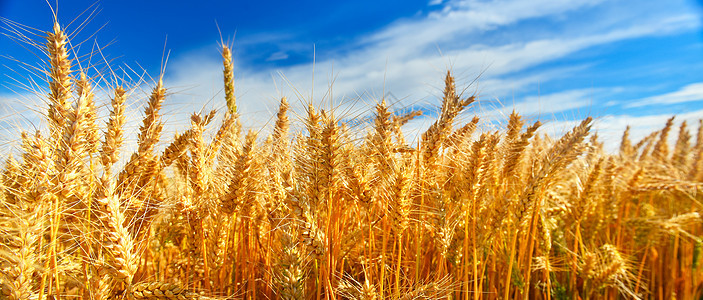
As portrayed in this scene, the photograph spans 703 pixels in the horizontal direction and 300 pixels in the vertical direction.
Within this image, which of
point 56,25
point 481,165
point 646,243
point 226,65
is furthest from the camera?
point 646,243

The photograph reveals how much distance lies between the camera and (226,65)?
370cm

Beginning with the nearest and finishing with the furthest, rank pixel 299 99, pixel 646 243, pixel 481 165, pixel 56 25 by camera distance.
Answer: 1. pixel 56 25
2. pixel 299 99
3. pixel 481 165
4. pixel 646 243

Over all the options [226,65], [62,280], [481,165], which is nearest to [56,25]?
[62,280]

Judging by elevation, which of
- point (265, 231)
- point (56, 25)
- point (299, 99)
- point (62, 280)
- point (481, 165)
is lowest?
point (62, 280)

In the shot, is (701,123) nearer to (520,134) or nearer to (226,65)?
(520,134)

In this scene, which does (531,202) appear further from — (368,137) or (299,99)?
(299,99)

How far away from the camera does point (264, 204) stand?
254cm

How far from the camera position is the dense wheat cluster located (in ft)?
5.44

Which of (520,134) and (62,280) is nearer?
(62,280)

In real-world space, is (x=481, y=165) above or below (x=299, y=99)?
below

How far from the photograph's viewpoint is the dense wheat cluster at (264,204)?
1659mm

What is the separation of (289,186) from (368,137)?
0.64 metres

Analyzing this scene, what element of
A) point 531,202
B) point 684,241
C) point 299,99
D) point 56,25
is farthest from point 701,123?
point 56,25

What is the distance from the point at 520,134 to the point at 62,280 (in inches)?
126
